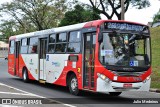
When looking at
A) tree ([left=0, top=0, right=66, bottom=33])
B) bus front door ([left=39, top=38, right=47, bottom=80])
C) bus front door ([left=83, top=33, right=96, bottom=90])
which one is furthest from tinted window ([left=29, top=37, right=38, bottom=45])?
tree ([left=0, top=0, right=66, bottom=33])

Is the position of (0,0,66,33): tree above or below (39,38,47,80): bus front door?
above

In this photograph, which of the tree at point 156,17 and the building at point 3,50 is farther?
the building at point 3,50

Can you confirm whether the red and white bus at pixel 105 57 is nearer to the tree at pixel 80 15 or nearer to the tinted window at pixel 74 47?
the tinted window at pixel 74 47

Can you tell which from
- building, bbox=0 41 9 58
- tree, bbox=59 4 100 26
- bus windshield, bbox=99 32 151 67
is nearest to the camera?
bus windshield, bbox=99 32 151 67

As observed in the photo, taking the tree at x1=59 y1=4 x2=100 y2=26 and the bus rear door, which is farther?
the tree at x1=59 y1=4 x2=100 y2=26

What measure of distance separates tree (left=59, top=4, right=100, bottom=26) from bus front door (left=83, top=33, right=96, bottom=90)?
2354 centimetres

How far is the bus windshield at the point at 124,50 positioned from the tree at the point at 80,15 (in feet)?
78.6

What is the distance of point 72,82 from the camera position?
15.3m

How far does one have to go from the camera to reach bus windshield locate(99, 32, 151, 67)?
13375 mm

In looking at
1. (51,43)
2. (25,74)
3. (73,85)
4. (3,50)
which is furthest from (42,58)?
(3,50)

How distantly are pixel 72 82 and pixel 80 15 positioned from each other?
27.8m

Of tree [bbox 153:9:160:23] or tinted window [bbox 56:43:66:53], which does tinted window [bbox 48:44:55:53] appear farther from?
tree [bbox 153:9:160:23]

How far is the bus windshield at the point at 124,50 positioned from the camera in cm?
1338

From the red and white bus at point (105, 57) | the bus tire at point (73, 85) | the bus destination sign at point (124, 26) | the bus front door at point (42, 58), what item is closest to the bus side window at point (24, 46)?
the bus front door at point (42, 58)
